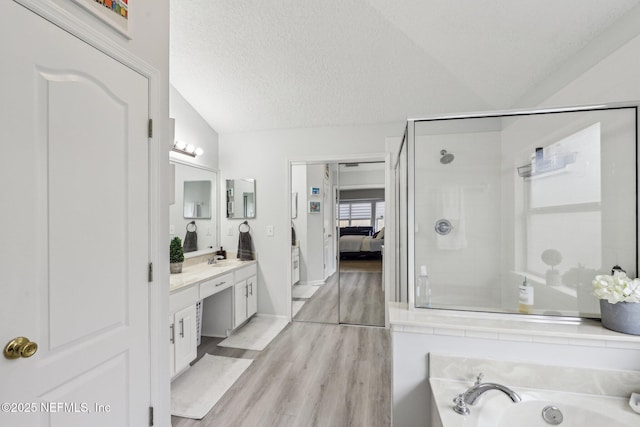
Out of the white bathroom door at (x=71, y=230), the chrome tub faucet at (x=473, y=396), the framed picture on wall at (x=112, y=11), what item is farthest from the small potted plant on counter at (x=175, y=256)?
the chrome tub faucet at (x=473, y=396)

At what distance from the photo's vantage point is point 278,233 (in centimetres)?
359

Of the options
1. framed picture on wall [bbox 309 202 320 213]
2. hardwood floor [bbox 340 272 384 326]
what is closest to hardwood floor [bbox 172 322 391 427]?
hardwood floor [bbox 340 272 384 326]

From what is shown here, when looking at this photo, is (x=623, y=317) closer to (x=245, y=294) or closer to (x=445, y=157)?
(x=445, y=157)

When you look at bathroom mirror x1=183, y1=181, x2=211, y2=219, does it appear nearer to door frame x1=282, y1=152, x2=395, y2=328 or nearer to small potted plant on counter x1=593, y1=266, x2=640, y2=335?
door frame x1=282, y1=152, x2=395, y2=328

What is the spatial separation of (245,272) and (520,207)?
280 cm

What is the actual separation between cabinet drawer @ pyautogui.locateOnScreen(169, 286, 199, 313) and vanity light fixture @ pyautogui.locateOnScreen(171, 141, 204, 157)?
1.46 metres

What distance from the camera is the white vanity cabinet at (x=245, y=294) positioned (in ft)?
10.2

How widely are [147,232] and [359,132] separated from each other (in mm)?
2651

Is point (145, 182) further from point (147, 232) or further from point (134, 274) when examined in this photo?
point (134, 274)

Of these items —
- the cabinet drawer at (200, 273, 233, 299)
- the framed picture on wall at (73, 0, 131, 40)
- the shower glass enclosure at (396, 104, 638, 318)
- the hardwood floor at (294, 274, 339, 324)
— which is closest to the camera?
the framed picture on wall at (73, 0, 131, 40)

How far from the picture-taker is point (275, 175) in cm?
360

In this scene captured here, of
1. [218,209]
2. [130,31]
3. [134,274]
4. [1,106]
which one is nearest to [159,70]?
[130,31]

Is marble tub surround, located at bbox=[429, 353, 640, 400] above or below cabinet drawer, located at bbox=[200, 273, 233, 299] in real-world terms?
below

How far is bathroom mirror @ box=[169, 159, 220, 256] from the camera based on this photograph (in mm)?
3029
